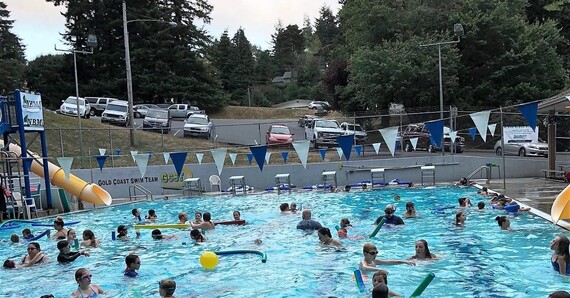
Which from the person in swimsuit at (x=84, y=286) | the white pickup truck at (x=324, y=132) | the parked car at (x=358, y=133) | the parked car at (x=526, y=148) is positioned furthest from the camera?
the parked car at (x=358, y=133)

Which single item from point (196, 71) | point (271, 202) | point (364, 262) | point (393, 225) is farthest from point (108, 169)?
point (196, 71)

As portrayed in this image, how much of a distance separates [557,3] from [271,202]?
3377cm

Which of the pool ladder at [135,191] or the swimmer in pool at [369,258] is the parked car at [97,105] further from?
the swimmer in pool at [369,258]

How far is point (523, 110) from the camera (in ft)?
47.2

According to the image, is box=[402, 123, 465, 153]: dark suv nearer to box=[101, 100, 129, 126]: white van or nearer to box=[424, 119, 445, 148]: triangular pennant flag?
box=[424, 119, 445, 148]: triangular pennant flag

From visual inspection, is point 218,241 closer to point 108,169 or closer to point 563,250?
point 563,250

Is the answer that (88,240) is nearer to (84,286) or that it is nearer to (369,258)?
(84,286)

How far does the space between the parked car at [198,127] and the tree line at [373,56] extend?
11800 millimetres

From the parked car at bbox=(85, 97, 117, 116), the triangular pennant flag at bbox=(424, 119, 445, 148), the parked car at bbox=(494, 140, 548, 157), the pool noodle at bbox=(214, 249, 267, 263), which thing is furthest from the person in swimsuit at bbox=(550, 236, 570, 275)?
the parked car at bbox=(85, 97, 117, 116)

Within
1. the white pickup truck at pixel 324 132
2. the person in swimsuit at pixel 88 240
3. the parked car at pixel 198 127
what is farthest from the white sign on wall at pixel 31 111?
the white pickup truck at pixel 324 132

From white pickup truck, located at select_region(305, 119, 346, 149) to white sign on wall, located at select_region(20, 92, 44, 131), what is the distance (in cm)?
1481

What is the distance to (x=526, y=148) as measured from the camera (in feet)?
87.2

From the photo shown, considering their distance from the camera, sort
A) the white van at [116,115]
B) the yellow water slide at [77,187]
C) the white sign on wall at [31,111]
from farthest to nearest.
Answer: the white van at [116,115]
the yellow water slide at [77,187]
the white sign on wall at [31,111]

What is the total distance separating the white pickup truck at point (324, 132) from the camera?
29.7m
